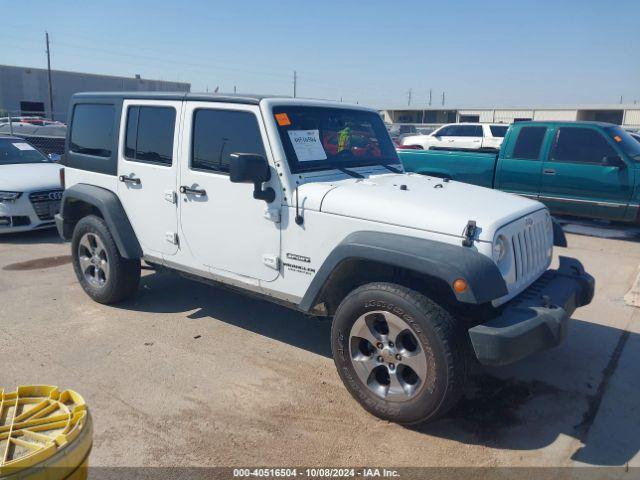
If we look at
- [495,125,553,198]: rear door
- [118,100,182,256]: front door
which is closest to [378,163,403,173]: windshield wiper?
[118,100,182,256]: front door

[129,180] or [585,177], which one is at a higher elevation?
[129,180]

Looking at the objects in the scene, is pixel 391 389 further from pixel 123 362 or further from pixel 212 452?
Answer: pixel 123 362

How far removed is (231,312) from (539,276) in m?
2.84

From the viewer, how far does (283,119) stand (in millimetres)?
3898

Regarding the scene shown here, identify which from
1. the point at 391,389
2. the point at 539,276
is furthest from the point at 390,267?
the point at 539,276

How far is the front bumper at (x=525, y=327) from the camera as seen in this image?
290cm

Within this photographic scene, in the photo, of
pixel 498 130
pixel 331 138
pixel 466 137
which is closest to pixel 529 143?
pixel 331 138

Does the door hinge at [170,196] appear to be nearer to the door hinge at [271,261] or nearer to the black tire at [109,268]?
the black tire at [109,268]

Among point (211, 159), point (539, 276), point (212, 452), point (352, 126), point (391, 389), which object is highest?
point (352, 126)

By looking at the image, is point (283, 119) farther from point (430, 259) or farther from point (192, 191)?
point (430, 259)

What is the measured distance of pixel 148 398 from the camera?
3.61 m

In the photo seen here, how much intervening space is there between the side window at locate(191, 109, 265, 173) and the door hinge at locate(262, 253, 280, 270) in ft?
2.47

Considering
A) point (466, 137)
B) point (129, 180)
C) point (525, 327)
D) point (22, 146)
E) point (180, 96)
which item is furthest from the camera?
point (466, 137)

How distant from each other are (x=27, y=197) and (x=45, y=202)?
260 mm
